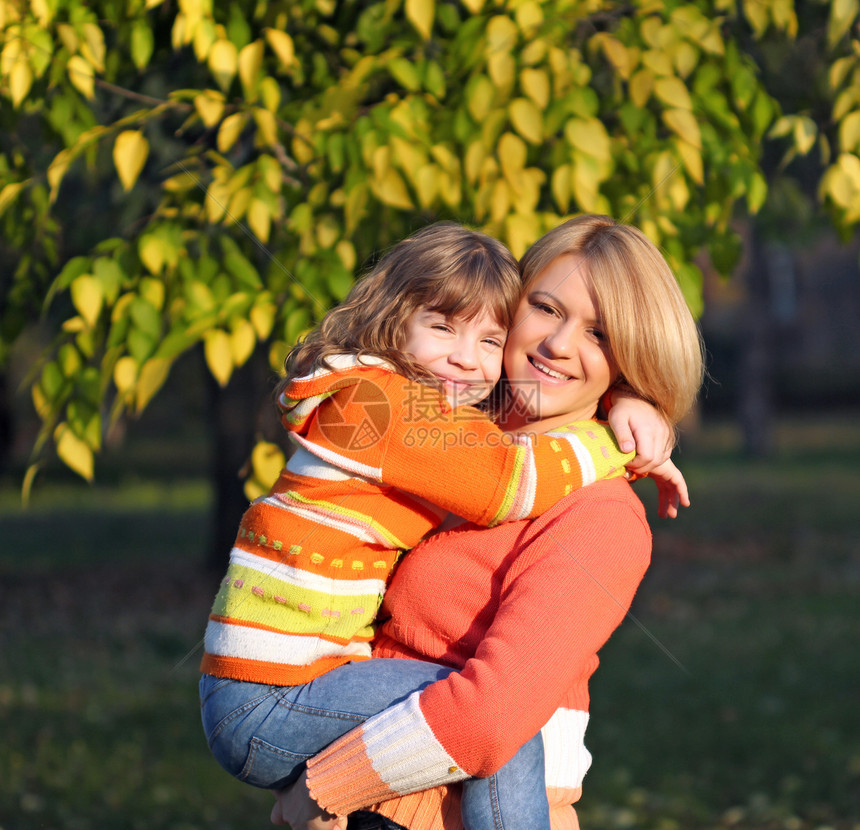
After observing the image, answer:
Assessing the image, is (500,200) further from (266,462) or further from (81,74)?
(81,74)

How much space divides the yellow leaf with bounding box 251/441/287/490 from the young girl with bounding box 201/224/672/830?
2.09 ft

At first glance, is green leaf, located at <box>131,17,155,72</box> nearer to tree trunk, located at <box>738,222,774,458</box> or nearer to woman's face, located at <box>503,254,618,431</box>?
woman's face, located at <box>503,254,618,431</box>

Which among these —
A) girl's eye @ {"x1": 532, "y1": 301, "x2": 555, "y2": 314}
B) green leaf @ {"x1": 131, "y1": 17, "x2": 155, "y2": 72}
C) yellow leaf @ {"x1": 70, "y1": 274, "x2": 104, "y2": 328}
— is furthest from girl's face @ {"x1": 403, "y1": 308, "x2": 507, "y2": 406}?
green leaf @ {"x1": 131, "y1": 17, "x2": 155, "y2": 72}

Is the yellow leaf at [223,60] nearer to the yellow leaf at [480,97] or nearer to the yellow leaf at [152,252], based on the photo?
the yellow leaf at [152,252]

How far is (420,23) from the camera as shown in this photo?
2574mm

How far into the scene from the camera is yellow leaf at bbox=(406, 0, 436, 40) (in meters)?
2.57

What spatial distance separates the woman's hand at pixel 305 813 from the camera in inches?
72.1

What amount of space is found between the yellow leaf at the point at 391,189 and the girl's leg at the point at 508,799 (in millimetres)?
1405

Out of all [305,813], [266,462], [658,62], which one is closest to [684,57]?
[658,62]

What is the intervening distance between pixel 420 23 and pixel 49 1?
1015 millimetres

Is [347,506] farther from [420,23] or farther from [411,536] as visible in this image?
[420,23]

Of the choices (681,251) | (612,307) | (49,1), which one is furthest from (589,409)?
(49,1)

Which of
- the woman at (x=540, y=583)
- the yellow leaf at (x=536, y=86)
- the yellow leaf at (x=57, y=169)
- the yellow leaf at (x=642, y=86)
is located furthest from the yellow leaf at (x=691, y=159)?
the yellow leaf at (x=57, y=169)

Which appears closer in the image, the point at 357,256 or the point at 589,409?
the point at 589,409
